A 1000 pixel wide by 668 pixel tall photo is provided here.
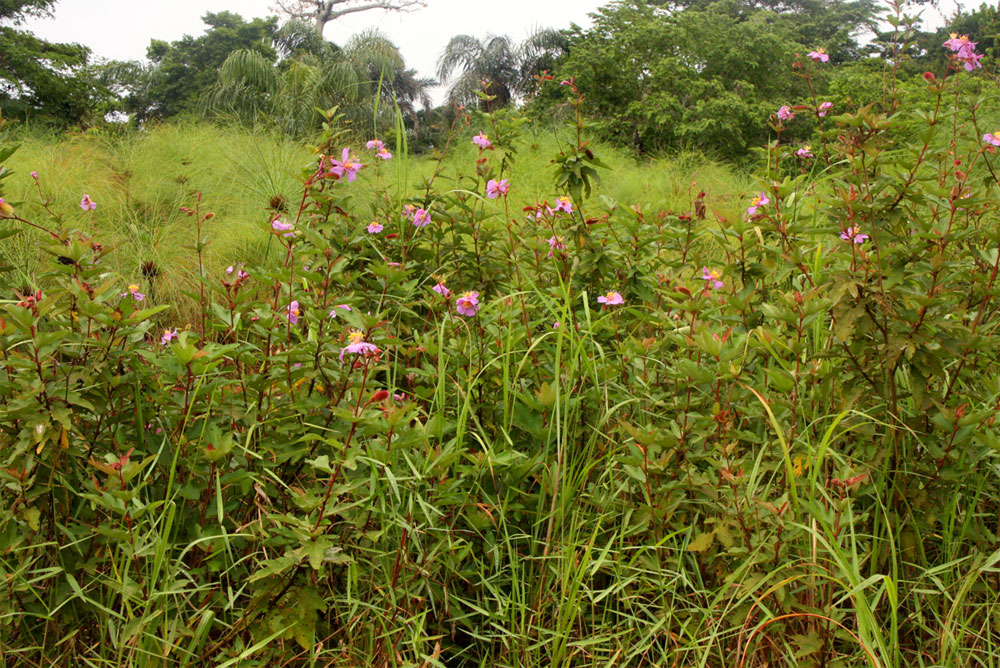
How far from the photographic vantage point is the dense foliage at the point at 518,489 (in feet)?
3.51

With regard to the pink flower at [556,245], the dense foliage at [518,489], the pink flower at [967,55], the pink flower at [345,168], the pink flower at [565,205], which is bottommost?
the dense foliage at [518,489]

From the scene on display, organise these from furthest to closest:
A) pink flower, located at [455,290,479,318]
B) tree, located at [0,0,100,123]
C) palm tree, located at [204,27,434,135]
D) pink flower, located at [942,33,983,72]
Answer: tree, located at [0,0,100,123], palm tree, located at [204,27,434,135], pink flower, located at [455,290,479,318], pink flower, located at [942,33,983,72]

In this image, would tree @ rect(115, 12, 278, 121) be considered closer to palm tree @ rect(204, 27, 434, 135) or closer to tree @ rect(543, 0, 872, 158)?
palm tree @ rect(204, 27, 434, 135)

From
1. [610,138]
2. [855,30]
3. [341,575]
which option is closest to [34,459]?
[341,575]

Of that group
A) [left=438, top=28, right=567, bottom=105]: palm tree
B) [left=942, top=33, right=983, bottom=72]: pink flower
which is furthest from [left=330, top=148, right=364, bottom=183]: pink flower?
[left=438, top=28, right=567, bottom=105]: palm tree

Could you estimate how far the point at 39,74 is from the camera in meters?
14.0

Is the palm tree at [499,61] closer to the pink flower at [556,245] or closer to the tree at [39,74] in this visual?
the tree at [39,74]

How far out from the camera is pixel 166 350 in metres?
1.38

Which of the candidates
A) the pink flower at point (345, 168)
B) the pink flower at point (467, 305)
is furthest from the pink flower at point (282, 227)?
the pink flower at point (467, 305)

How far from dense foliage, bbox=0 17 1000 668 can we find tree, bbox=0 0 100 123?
14.7 meters

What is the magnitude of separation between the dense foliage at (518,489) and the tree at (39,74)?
14732mm

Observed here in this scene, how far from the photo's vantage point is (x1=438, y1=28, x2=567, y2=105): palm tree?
14.8m

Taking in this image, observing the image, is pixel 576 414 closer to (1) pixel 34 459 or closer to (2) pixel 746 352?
(2) pixel 746 352

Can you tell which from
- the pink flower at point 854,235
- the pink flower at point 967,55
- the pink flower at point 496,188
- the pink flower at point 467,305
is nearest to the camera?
the pink flower at point 854,235
